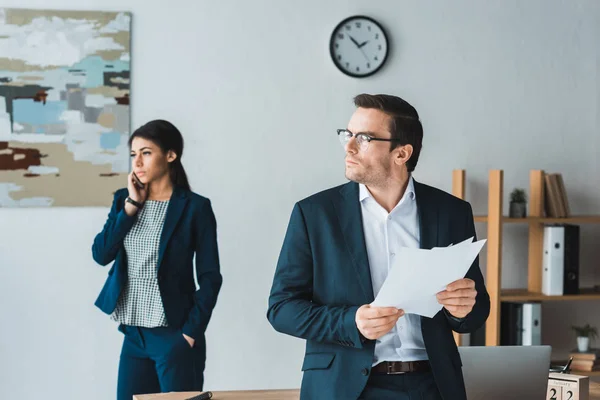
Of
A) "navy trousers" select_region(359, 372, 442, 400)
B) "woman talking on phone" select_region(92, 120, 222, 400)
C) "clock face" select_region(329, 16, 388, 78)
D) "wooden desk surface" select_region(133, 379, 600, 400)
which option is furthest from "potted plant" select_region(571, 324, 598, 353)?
"navy trousers" select_region(359, 372, 442, 400)

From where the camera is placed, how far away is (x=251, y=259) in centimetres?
438

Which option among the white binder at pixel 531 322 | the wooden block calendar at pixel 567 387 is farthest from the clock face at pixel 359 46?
the wooden block calendar at pixel 567 387

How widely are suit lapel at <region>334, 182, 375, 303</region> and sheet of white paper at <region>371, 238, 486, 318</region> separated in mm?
146

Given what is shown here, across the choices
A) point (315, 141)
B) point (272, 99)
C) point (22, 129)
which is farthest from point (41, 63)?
point (315, 141)

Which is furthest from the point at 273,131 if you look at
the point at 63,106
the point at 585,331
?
the point at 585,331

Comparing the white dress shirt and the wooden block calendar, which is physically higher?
the white dress shirt

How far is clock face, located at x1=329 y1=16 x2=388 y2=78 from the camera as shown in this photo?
441 centimetres

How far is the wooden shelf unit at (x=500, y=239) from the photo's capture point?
4320mm

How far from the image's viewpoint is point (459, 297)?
1926 mm

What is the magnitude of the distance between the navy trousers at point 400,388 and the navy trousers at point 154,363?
122cm

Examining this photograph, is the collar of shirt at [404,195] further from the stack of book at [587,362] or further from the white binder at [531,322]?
the stack of book at [587,362]

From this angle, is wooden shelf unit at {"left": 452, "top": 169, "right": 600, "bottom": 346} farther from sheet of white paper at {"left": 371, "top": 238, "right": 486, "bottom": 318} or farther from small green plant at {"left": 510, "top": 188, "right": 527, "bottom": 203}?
sheet of white paper at {"left": 371, "top": 238, "right": 486, "bottom": 318}

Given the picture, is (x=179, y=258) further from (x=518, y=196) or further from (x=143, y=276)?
(x=518, y=196)

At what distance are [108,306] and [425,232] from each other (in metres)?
1.47
